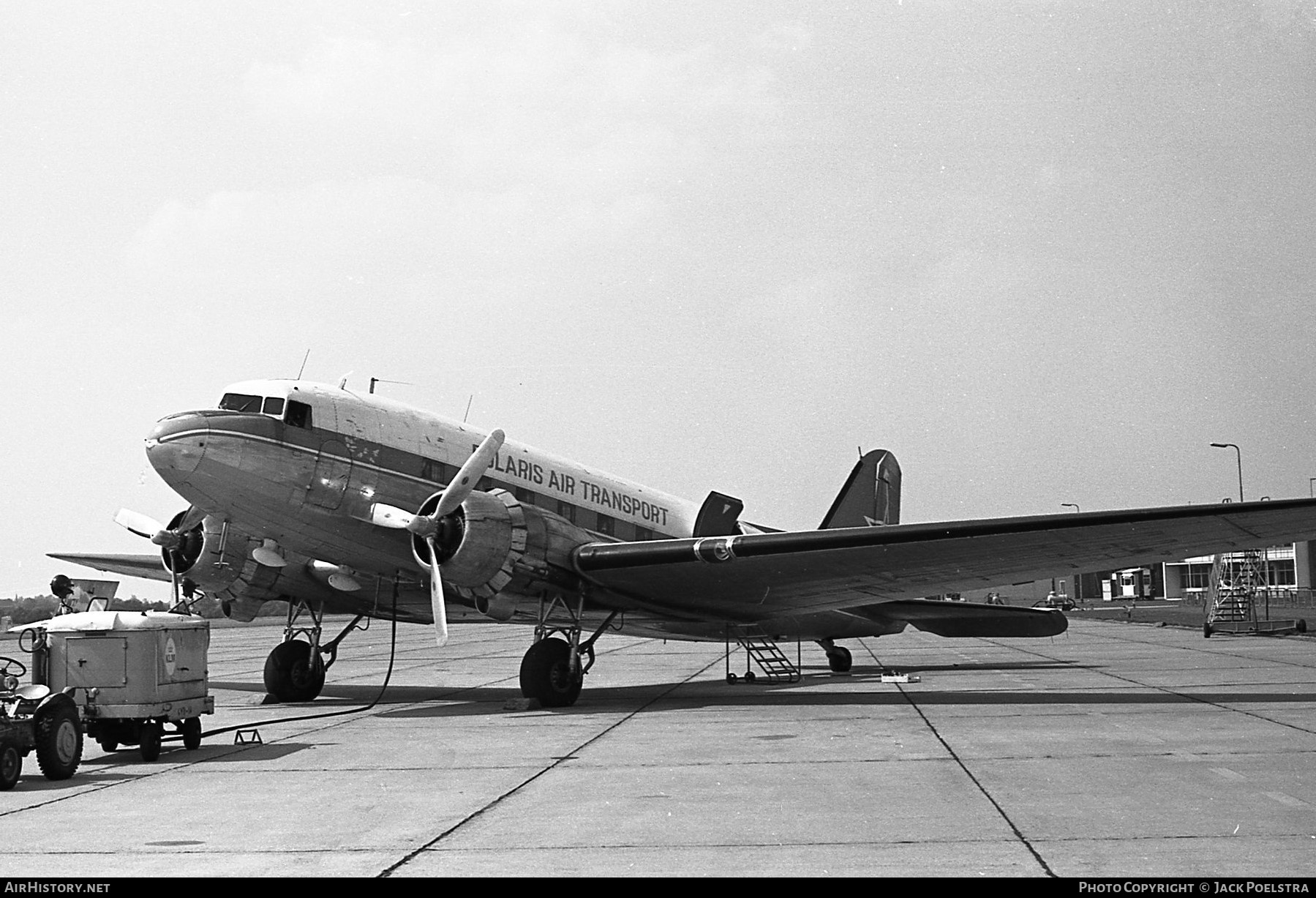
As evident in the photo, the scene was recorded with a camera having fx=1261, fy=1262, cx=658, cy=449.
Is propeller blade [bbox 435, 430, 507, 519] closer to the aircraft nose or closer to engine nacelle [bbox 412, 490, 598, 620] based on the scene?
engine nacelle [bbox 412, 490, 598, 620]

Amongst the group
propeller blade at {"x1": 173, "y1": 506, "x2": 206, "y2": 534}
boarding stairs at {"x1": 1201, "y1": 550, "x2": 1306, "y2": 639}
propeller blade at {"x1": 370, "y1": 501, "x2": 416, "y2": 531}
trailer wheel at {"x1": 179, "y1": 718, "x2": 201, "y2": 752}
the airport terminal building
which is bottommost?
the airport terminal building

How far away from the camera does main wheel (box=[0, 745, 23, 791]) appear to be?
11367mm

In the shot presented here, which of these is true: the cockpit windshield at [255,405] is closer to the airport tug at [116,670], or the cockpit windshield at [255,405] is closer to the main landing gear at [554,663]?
the airport tug at [116,670]

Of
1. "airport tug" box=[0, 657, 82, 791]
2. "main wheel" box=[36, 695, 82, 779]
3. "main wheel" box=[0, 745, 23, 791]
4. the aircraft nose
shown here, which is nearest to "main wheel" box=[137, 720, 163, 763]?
"airport tug" box=[0, 657, 82, 791]

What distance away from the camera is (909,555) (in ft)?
64.3

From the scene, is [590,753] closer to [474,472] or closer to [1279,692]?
[474,472]

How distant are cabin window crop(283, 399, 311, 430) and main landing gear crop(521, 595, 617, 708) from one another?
4.64 metres

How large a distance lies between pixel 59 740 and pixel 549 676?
8586 mm

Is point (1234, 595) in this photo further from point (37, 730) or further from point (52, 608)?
point (52, 608)

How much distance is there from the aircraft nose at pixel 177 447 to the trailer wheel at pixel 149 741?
4788 millimetres

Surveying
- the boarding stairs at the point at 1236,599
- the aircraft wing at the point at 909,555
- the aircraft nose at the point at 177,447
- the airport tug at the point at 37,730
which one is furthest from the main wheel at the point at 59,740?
the boarding stairs at the point at 1236,599

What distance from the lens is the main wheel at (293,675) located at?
22.4 meters

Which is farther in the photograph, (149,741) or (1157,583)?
(1157,583)

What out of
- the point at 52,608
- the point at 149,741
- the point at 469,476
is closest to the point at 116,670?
the point at 149,741
